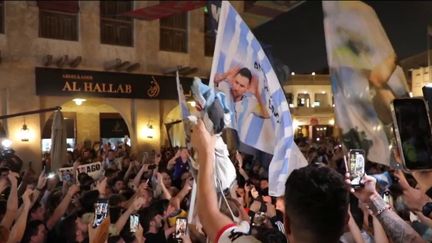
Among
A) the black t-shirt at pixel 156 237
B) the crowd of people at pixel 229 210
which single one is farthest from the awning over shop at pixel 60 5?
the black t-shirt at pixel 156 237

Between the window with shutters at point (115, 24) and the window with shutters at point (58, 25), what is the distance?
1.09 metres

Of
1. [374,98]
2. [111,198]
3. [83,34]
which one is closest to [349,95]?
[374,98]

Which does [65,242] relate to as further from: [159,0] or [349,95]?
[159,0]

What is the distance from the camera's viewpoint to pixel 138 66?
19.2m

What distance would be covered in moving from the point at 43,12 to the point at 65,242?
42.4 feet

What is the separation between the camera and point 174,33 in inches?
813

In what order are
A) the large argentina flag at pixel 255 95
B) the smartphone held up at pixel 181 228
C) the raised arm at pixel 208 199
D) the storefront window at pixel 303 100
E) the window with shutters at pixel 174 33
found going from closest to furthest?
the raised arm at pixel 208 199
the smartphone held up at pixel 181 228
the large argentina flag at pixel 255 95
the window with shutters at pixel 174 33
the storefront window at pixel 303 100

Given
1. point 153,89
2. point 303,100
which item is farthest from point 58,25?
point 303,100

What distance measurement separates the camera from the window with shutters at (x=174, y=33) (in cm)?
2028

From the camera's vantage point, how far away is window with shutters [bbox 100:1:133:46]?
1877 centimetres

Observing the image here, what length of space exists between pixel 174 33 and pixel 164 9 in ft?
13.8

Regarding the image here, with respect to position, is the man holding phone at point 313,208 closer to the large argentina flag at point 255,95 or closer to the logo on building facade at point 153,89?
the large argentina flag at point 255,95

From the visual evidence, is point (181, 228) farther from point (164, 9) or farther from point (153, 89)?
point (153, 89)

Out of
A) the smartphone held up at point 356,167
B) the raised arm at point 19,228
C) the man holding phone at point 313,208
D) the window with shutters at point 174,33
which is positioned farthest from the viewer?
the window with shutters at point 174,33
